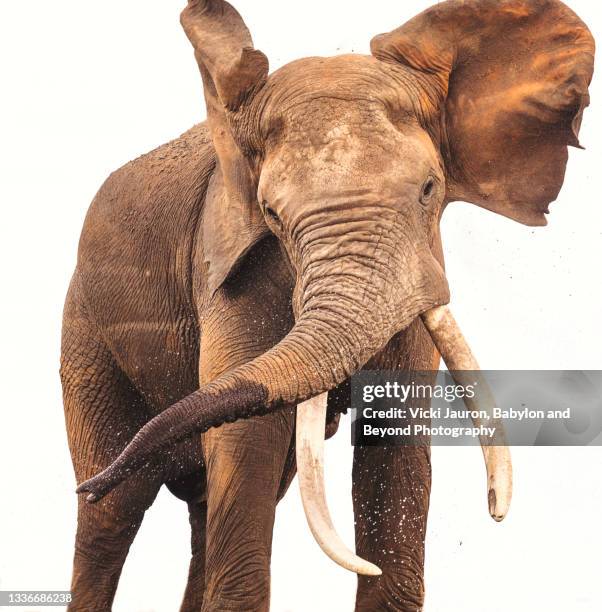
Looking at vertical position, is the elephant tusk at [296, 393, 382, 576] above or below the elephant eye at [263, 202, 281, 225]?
below

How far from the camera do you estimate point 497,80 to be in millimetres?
7707

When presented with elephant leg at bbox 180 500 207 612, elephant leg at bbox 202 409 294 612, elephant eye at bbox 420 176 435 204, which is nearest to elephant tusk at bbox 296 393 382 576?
elephant leg at bbox 202 409 294 612

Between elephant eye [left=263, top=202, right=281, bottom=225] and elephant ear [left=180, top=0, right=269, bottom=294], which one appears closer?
elephant eye [left=263, top=202, right=281, bottom=225]

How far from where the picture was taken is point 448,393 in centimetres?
820

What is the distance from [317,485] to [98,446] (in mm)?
2454

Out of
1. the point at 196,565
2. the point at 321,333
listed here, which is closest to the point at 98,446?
the point at 196,565

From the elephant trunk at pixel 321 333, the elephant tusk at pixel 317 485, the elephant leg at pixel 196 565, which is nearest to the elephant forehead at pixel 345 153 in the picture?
the elephant trunk at pixel 321 333

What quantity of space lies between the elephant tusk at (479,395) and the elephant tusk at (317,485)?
1.49 feet

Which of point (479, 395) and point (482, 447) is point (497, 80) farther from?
point (482, 447)

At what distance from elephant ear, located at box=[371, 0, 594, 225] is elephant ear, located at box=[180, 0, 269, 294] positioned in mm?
476

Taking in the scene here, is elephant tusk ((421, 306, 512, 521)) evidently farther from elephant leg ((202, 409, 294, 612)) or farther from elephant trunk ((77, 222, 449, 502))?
elephant leg ((202, 409, 294, 612))

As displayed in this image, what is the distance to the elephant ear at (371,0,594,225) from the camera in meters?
7.59

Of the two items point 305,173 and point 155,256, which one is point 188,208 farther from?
point 305,173

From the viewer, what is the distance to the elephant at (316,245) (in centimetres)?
691
